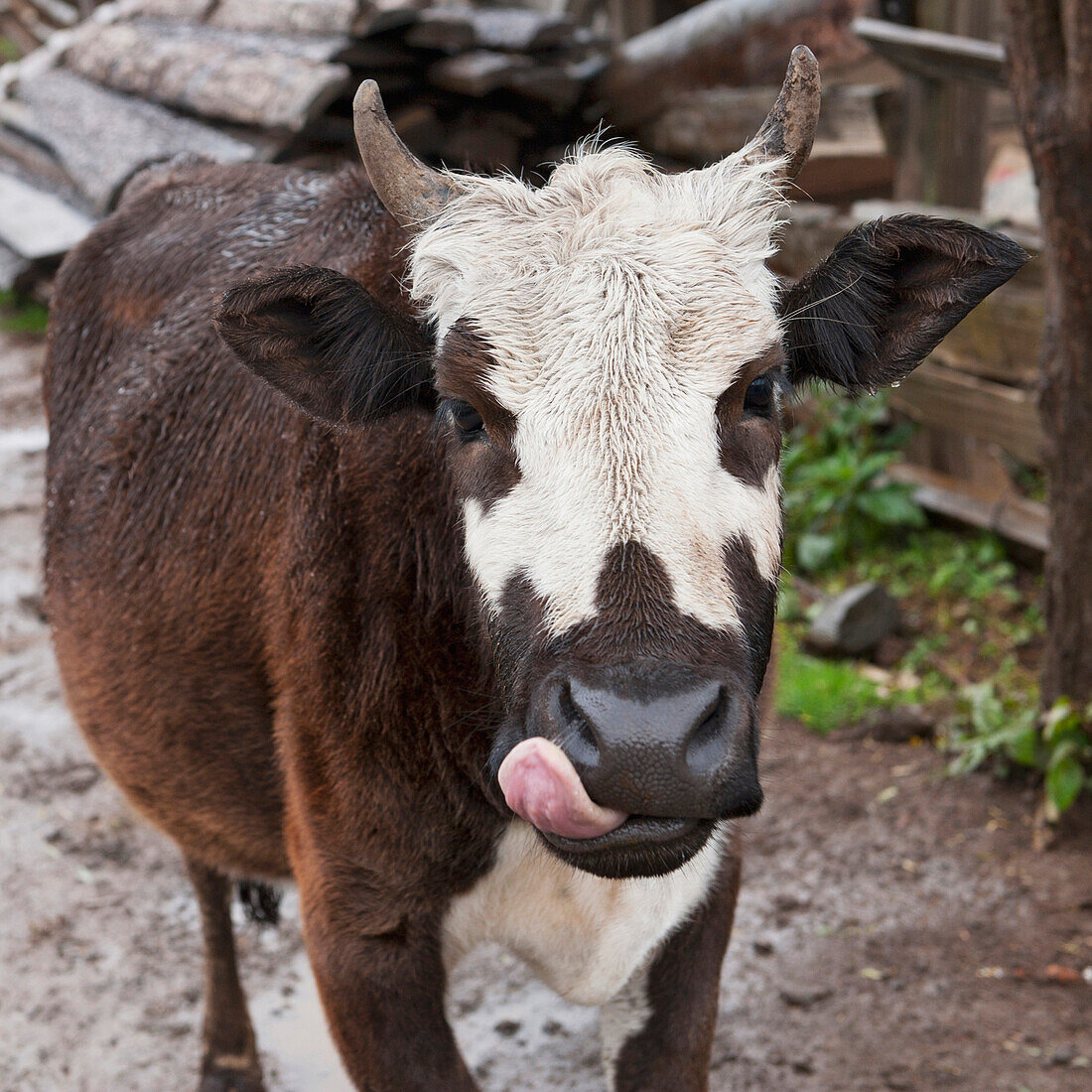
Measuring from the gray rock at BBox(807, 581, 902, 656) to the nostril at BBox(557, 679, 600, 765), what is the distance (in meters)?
3.82

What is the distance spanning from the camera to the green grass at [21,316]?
11164mm

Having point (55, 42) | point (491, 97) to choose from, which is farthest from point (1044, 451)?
point (55, 42)

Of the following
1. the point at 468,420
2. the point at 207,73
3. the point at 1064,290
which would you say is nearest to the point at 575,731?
the point at 468,420

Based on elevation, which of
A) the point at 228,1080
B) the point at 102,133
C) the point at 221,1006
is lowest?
the point at 228,1080

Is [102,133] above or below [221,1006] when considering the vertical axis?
above

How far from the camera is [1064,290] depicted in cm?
411

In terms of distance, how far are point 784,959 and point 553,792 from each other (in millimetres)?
2523

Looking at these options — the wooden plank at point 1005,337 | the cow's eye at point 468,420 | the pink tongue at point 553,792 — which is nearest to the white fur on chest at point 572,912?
the pink tongue at point 553,792

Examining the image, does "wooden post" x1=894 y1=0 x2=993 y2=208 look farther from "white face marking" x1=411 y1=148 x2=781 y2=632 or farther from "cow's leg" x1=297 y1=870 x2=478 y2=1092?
"cow's leg" x1=297 y1=870 x2=478 y2=1092

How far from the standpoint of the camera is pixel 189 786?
341cm

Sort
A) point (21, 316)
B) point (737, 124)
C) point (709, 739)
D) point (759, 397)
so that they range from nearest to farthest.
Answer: point (709, 739), point (759, 397), point (737, 124), point (21, 316)

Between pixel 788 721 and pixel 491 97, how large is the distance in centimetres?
458

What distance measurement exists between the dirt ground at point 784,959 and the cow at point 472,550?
0.88 metres

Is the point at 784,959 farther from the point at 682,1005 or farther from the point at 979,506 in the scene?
the point at 979,506
